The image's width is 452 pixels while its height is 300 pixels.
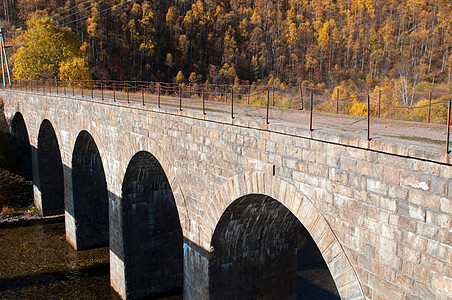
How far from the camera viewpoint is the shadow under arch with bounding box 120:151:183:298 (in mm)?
13594

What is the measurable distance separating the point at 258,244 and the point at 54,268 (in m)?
9.77

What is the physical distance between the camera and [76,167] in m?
18.1

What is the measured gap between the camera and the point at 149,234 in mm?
14023

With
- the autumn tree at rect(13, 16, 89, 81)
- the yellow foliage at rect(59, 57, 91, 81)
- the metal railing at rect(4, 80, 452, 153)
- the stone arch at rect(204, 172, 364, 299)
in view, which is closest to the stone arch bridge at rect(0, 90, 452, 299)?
the stone arch at rect(204, 172, 364, 299)

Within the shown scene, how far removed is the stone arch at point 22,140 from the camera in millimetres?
26497

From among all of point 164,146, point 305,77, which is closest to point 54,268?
point 164,146

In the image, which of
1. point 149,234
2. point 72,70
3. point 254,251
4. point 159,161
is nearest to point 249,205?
point 254,251

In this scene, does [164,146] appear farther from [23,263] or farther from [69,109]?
[23,263]

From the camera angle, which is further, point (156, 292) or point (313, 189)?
point (156, 292)

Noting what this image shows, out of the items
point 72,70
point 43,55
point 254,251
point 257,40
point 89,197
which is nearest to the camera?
point 254,251

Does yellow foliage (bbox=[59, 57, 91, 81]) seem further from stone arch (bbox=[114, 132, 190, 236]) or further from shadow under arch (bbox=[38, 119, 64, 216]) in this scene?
stone arch (bbox=[114, 132, 190, 236])

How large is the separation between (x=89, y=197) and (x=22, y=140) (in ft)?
38.4

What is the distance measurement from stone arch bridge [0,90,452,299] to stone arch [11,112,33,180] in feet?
24.2

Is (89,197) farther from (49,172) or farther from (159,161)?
(159,161)
